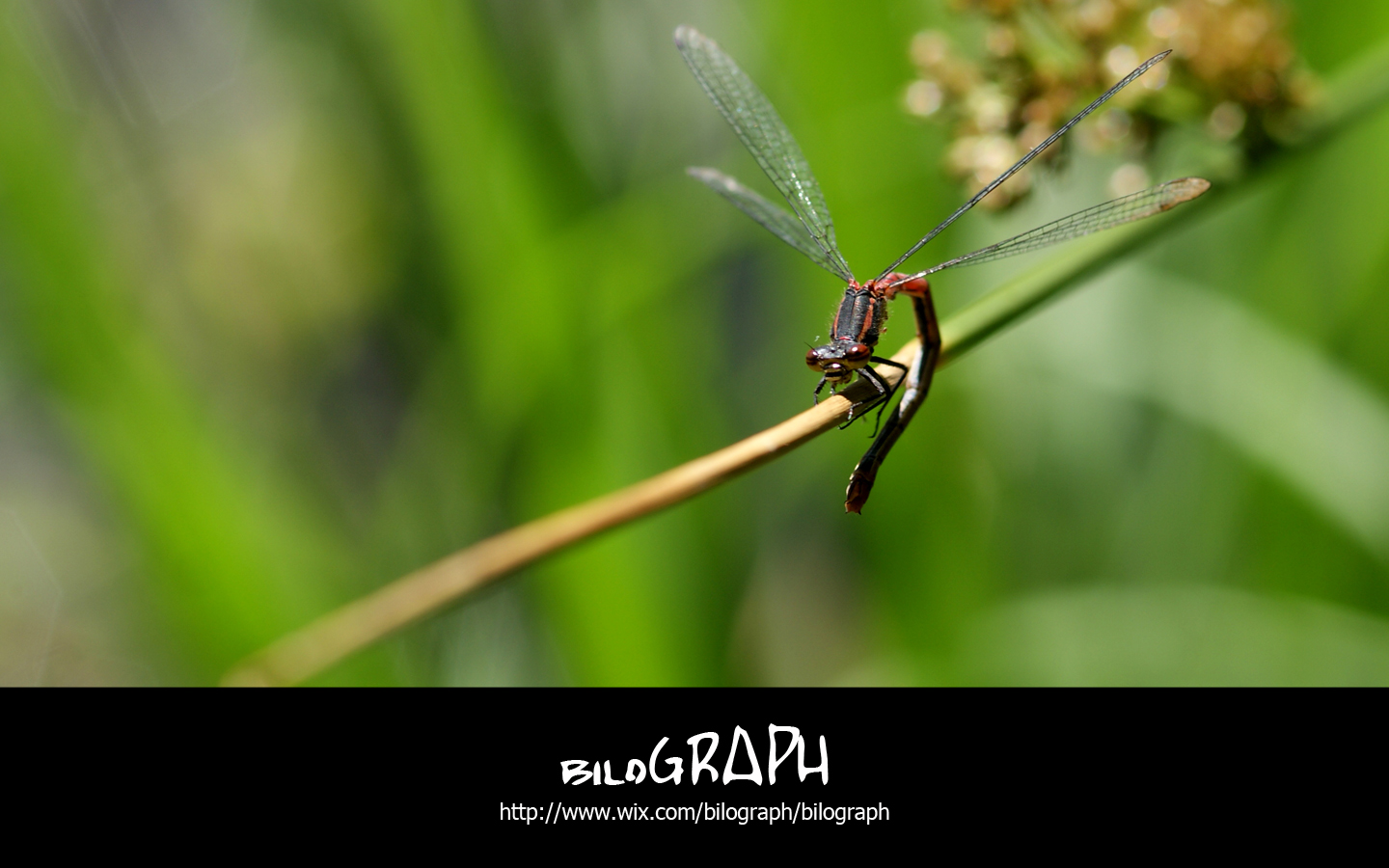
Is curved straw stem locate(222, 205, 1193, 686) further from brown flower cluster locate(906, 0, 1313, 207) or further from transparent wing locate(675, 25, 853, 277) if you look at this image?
→ transparent wing locate(675, 25, 853, 277)

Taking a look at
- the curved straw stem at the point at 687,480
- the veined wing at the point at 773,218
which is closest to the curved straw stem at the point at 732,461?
the curved straw stem at the point at 687,480

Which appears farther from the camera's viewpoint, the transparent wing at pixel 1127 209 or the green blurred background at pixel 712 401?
Result: the green blurred background at pixel 712 401

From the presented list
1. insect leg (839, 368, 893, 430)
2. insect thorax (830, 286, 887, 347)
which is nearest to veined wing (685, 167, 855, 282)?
insect thorax (830, 286, 887, 347)

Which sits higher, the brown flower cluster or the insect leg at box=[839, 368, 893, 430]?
the brown flower cluster

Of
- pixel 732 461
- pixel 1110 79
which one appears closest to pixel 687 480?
pixel 732 461

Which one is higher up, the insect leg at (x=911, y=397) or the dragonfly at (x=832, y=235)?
the dragonfly at (x=832, y=235)

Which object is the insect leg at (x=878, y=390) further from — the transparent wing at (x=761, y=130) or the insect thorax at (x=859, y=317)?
the transparent wing at (x=761, y=130)
